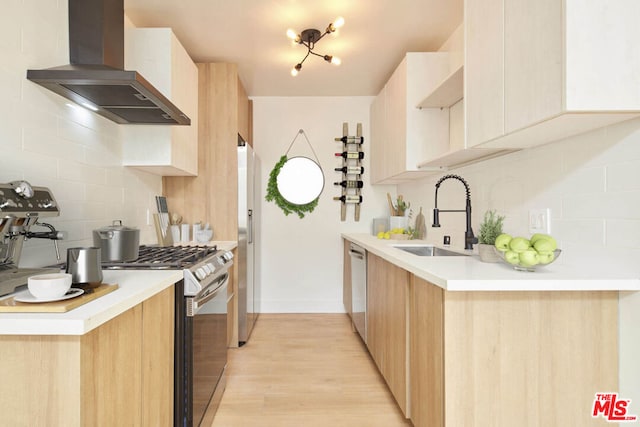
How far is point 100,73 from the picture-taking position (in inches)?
59.2

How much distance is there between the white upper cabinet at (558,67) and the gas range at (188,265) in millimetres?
1460

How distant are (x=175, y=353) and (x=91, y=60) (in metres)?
1.49

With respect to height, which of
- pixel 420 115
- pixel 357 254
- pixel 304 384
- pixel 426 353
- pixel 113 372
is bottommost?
pixel 304 384

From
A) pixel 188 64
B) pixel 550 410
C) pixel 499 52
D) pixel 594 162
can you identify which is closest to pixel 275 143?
pixel 188 64

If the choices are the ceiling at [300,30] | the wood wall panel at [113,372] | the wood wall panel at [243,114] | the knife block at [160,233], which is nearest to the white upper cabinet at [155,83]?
the ceiling at [300,30]

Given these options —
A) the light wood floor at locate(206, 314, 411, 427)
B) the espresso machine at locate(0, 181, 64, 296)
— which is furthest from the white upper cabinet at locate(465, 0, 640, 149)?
the espresso machine at locate(0, 181, 64, 296)

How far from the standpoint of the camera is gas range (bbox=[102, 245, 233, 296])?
156cm

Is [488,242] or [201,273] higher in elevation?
[488,242]

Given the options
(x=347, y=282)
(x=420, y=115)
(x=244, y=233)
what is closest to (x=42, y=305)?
(x=244, y=233)

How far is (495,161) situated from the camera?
81.3 inches

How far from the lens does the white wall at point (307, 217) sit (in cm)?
402

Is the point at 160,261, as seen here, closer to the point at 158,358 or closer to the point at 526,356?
the point at 158,358

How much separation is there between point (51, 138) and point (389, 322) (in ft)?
6.61

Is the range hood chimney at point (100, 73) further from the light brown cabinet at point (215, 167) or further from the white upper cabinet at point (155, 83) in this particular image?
the light brown cabinet at point (215, 167)
